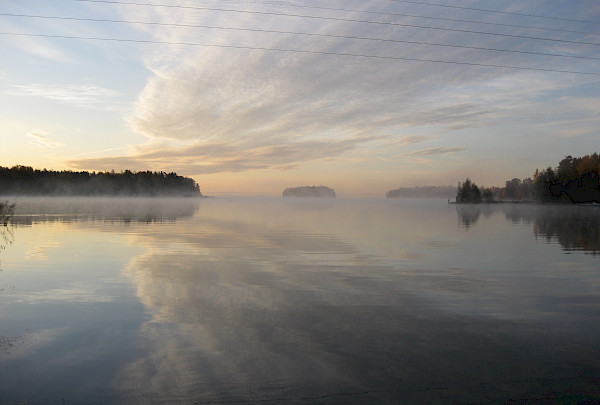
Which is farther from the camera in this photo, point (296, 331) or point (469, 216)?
point (469, 216)

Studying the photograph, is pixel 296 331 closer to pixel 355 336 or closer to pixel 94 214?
pixel 355 336

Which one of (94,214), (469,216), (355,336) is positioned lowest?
(469,216)

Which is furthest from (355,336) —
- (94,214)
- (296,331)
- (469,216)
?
(469,216)

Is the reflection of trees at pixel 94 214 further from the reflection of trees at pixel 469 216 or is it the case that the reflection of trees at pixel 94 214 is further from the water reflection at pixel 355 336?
the reflection of trees at pixel 469 216

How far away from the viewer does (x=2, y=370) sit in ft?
25.3

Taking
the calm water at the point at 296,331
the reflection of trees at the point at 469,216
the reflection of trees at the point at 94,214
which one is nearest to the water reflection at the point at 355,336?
the calm water at the point at 296,331

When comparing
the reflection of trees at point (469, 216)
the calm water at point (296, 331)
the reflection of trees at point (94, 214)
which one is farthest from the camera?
the reflection of trees at point (469, 216)

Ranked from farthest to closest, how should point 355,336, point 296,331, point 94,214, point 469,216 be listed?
point 469,216 < point 94,214 < point 296,331 < point 355,336

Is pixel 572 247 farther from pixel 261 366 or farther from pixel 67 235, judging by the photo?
pixel 67 235

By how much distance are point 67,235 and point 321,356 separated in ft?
103

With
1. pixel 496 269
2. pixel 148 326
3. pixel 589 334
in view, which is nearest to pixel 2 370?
pixel 148 326

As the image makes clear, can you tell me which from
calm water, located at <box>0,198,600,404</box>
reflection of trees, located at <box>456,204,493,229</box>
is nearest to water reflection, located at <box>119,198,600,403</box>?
calm water, located at <box>0,198,600,404</box>

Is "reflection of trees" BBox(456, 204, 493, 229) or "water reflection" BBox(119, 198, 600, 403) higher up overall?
"water reflection" BBox(119, 198, 600, 403)

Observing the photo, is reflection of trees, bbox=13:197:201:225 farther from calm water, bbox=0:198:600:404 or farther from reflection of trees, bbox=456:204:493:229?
reflection of trees, bbox=456:204:493:229
